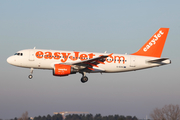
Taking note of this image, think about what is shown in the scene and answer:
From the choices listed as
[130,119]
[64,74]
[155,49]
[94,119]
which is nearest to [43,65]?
[64,74]

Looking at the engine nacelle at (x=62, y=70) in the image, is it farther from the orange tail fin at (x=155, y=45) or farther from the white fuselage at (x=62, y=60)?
the orange tail fin at (x=155, y=45)

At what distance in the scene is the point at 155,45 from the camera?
161 ft

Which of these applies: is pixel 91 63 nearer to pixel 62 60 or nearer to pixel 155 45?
pixel 62 60

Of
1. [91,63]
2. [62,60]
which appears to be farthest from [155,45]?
[62,60]

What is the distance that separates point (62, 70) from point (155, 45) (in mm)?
18009

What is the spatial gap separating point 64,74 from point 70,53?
Answer: 12.1 feet

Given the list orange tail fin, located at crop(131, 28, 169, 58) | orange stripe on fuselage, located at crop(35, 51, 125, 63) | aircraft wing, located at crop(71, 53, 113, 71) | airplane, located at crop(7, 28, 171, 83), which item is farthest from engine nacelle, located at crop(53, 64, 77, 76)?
orange tail fin, located at crop(131, 28, 169, 58)

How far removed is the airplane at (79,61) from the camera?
41.9 meters

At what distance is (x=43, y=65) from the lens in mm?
42219

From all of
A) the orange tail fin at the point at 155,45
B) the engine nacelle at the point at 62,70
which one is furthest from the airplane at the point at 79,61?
the orange tail fin at the point at 155,45

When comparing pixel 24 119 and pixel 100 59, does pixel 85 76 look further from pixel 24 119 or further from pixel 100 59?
pixel 24 119

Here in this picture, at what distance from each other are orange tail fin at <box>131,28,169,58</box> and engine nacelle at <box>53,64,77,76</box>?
13.2 m

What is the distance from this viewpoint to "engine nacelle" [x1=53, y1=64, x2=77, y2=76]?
4122 centimetres

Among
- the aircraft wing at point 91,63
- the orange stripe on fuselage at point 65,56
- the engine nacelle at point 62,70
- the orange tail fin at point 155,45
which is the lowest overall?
the engine nacelle at point 62,70
